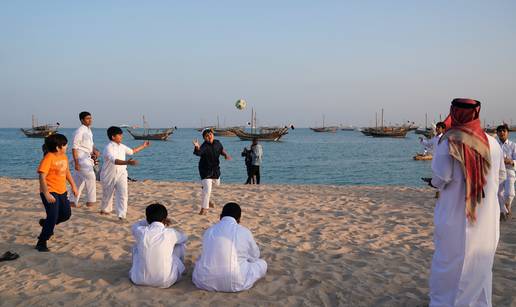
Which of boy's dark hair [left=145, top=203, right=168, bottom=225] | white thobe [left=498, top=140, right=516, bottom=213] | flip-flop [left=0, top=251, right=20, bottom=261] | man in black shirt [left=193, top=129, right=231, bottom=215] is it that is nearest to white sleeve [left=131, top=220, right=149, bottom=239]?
boy's dark hair [left=145, top=203, right=168, bottom=225]

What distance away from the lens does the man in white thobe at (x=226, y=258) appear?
13.4 ft

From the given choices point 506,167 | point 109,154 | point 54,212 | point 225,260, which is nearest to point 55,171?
point 54,212

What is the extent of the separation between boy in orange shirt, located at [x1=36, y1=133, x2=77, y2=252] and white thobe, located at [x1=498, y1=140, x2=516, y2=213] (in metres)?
6.98

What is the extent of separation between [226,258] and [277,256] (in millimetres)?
1495

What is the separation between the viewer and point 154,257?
167 inches

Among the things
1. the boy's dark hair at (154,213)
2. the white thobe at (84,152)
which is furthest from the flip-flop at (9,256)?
the white thobe at (84,152)

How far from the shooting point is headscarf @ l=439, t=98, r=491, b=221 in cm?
337

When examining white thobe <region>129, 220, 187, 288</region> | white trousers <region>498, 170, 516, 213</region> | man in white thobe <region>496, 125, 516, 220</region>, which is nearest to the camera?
white thobe <region>129, 220, 187, 288</region>

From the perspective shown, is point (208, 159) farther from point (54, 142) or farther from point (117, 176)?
point (54, 142)

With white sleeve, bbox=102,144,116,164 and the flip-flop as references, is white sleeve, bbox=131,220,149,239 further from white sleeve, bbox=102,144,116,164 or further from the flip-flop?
white sleeve, bbox=102,144,116,164

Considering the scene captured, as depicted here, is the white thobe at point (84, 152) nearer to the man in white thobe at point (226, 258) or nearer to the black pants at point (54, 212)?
the black pants at point (54, 212)

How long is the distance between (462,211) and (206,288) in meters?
2.45

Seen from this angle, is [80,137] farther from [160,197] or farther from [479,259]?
[479,259]

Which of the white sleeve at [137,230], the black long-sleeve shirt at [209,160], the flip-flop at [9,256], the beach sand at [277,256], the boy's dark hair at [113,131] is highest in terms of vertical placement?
the boy's dark hair at [113,131]
